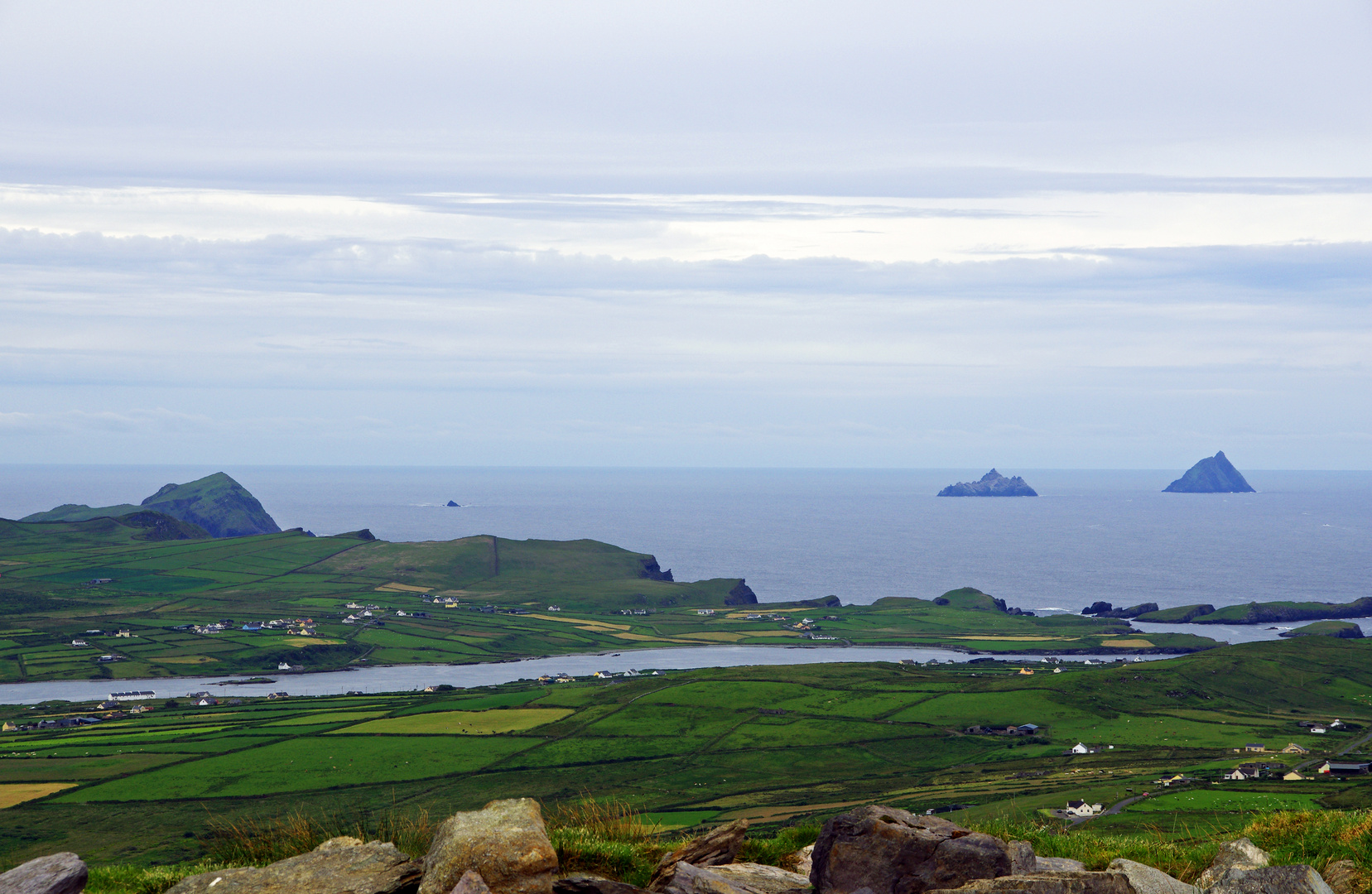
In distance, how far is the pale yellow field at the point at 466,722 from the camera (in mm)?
113562

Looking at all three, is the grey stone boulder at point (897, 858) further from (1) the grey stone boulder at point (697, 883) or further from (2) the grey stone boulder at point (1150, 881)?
(2) the grey stone boulder at point (1150, 881)

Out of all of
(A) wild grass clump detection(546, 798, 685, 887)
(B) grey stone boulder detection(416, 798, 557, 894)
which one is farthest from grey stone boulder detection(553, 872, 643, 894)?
(A) wild grass clump detection(546, 798, 685, 887)

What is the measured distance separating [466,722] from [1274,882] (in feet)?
381

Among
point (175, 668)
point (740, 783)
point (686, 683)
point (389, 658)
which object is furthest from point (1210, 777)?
point (175, 668)

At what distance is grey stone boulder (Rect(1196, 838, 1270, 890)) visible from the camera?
13.5 m

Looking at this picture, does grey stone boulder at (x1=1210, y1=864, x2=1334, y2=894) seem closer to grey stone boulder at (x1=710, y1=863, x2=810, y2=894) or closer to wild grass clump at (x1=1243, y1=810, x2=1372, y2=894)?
wild grass clump at (x1=1243, y1=810, x2=1372, y2=894)

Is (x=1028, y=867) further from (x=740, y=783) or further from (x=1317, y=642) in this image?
(x=1317, y=642)

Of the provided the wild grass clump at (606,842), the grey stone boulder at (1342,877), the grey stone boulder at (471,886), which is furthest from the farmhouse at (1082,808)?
the grey stone boulder at (471,886)

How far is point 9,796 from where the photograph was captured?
279ft

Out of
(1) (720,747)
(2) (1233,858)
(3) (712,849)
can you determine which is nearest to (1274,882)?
(2) (1233,858)

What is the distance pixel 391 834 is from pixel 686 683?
126 metres

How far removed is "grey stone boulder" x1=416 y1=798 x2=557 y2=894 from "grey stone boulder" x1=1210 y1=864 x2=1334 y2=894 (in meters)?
8.54

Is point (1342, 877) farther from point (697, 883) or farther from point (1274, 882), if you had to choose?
point (697, 883)

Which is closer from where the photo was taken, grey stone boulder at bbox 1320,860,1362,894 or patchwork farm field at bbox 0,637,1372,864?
grey stone boulder at bbox 1320,860,1362,894
